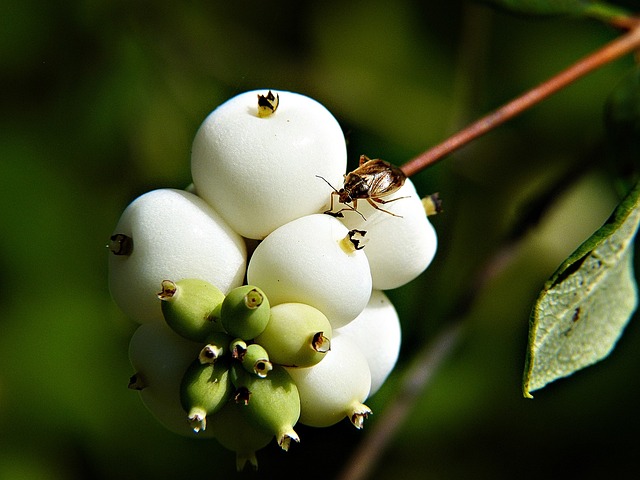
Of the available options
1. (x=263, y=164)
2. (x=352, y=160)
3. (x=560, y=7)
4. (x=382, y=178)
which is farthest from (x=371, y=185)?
(x=352, y=160)

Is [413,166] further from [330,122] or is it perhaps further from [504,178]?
[504,178]

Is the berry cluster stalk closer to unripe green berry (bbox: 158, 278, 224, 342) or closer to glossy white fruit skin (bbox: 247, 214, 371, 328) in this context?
glossy white fruit skin (bbox: 247, 214, 371, 328)

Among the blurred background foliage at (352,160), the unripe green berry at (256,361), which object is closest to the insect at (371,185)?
the unripe green berry at (256,361)

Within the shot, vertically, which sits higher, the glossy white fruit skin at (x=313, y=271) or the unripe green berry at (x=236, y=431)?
the glossy white fruit skin at (x=313, y=271)

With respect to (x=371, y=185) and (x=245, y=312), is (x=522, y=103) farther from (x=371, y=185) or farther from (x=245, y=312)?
(x=245, y=312)

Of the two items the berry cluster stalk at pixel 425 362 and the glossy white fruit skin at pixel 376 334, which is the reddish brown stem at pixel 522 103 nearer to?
the berry cluster stalk at pixel 425 362

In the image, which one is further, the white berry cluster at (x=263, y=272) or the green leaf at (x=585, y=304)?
the green leaf at (x=585, y=304)
